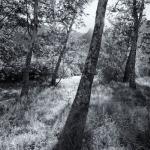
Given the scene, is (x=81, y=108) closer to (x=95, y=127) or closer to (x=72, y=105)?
(x=72, y=105)

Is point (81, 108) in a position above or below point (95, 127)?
above

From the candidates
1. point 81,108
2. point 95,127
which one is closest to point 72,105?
point 81,108

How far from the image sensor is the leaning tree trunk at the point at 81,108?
621cm

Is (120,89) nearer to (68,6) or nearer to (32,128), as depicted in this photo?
(68,6)

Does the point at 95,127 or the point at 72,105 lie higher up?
the point at 72,105

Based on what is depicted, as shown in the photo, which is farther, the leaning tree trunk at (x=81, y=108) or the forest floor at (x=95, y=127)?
the forest floor at (x=95, y=127)

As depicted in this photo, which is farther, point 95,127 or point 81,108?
point 95,127

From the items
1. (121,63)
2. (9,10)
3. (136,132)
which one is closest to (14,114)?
(136,132)

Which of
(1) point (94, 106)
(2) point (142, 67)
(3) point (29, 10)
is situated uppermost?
(3) point (29, 10)

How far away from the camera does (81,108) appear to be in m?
6.38

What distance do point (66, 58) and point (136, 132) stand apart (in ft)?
36.7

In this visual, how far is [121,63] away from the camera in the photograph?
2023cm

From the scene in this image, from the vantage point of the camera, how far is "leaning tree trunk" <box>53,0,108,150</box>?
6.21m

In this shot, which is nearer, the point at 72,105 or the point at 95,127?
the point at 72,105
